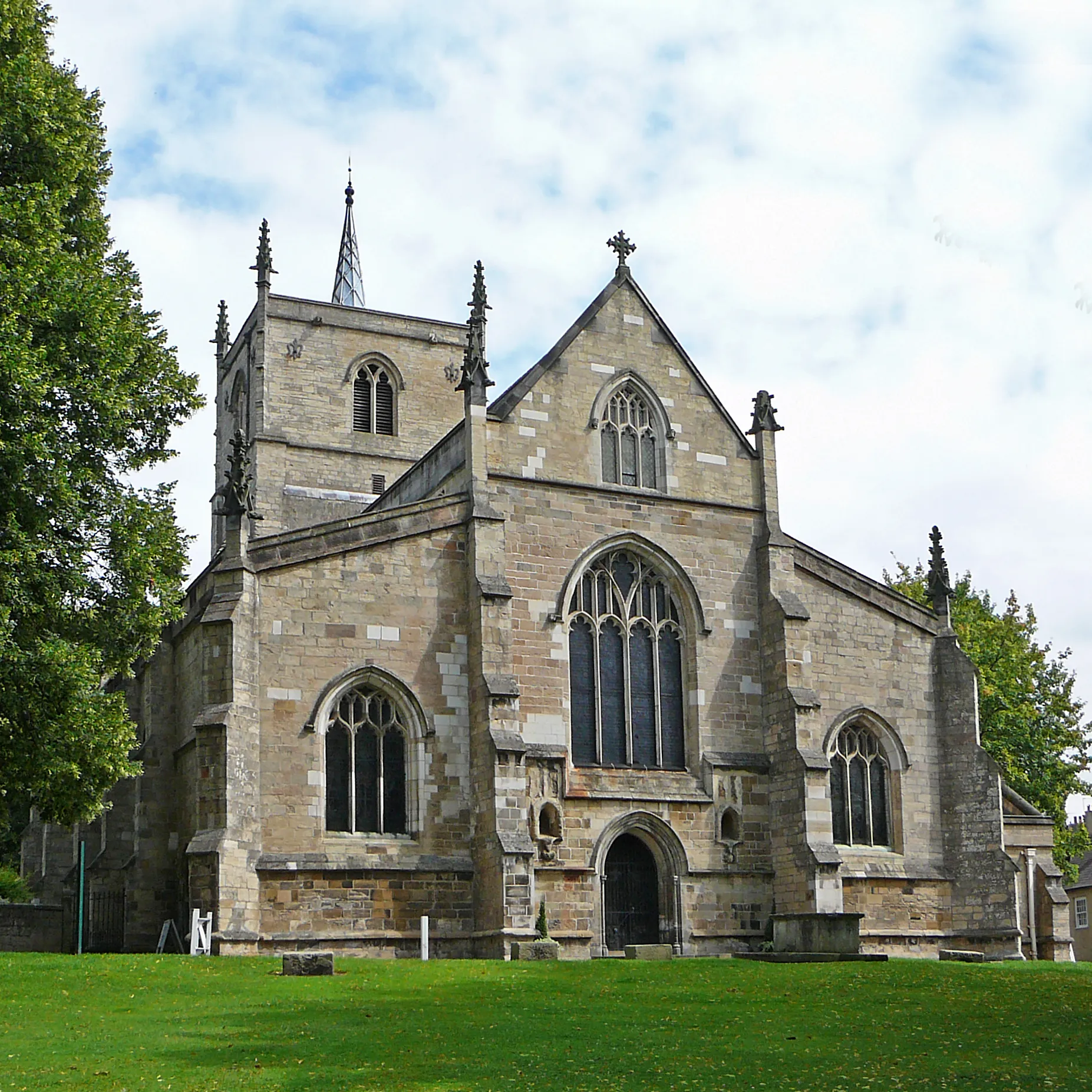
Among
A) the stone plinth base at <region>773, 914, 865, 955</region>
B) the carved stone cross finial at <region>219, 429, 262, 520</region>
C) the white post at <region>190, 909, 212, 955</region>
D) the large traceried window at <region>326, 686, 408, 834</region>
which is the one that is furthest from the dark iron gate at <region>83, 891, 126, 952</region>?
the stone plinth base at <region>773, 914, 865, 955</region>

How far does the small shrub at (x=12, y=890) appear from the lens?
34.3m

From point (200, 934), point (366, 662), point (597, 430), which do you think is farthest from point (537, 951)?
point (597, 430)

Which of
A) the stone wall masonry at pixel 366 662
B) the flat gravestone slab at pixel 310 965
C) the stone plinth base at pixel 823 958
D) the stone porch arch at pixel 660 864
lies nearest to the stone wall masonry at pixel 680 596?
the stone wall masonry at pixel 366 662

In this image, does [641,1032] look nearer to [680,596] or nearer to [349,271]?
[680,596]

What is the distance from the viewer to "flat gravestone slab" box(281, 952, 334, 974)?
69.5ft

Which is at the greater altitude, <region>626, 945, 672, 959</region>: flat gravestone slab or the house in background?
<region>626, 945, 672, 959</region>: flat gravestone slab

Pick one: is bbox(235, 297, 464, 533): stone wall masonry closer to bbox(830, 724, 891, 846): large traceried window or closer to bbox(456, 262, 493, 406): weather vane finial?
bbox(456, 262, 493, 406): weather vane finial

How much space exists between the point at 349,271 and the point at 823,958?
40.6 meters

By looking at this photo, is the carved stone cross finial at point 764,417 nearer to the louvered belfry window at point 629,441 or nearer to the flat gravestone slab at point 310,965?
the louvered belfry window at point 629,441

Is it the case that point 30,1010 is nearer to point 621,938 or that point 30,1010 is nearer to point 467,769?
point 467,769

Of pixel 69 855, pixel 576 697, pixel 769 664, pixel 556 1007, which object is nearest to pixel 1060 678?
pixel 769 664

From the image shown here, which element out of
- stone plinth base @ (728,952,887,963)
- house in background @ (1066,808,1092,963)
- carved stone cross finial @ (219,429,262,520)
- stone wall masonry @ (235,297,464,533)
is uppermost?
stone wall masonry @ (235,297,464,533)

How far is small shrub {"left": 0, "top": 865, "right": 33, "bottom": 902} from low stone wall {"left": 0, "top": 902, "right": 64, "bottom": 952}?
5016 mm

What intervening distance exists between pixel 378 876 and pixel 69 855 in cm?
1185
